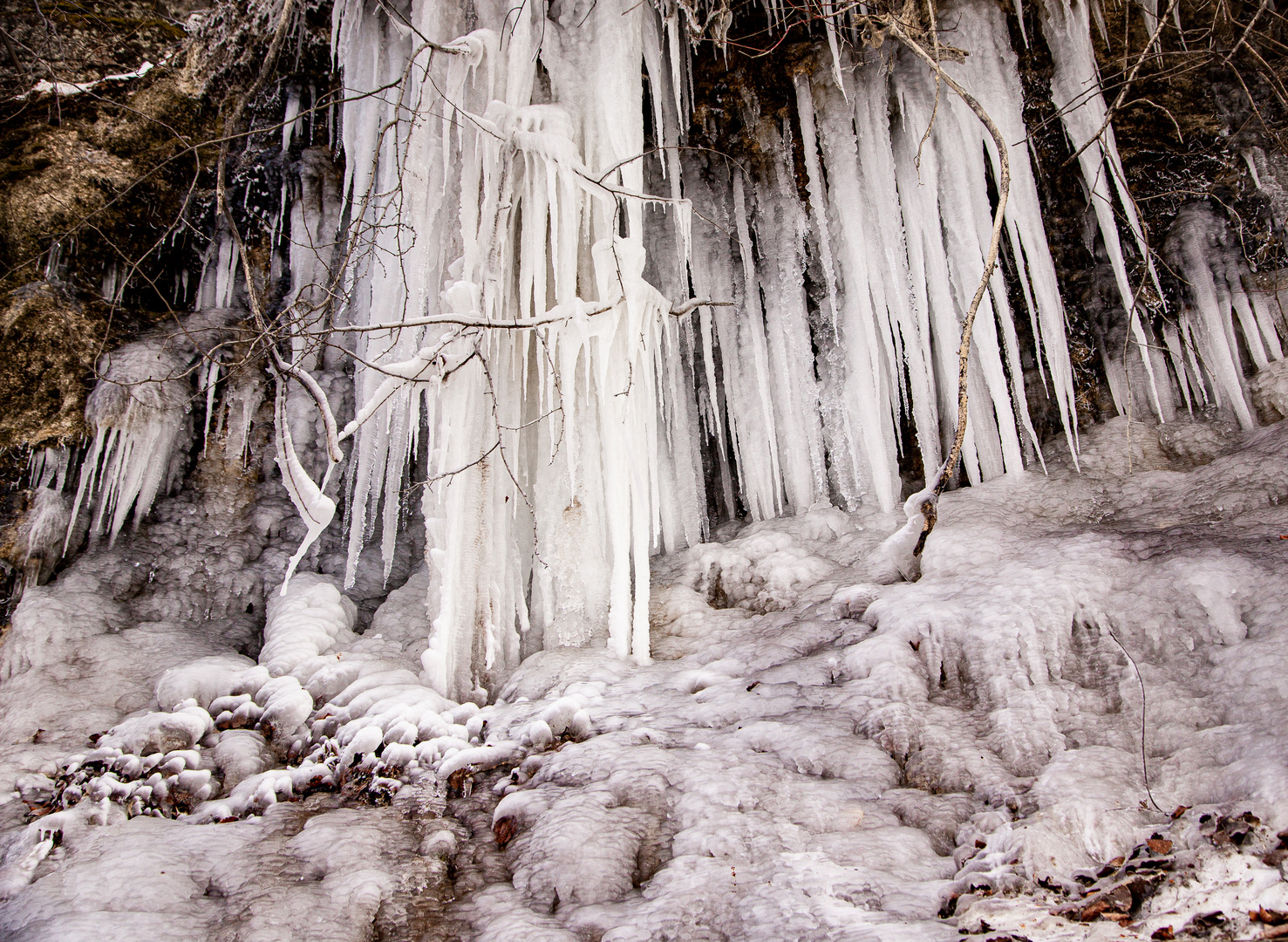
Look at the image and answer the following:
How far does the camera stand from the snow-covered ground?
6.36ft

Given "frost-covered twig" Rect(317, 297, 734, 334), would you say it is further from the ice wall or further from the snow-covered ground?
the snow-covered ground

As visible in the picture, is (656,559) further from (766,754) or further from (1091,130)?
(1091,130)

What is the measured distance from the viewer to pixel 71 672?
13.7ft

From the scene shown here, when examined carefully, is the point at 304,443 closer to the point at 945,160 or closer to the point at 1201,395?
the point at 945,160

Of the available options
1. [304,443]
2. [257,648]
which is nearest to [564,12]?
[304,443]

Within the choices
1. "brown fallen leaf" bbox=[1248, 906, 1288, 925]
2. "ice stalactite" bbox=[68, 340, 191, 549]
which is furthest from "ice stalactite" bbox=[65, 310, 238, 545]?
"brown fallen leaf" bbox=[1248, 906, 1288, 925]

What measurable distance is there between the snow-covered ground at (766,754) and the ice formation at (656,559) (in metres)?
0.02

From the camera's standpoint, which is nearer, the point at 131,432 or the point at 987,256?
the point at 987,256

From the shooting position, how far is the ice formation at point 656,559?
7.07 feet

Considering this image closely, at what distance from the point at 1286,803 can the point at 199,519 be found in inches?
237

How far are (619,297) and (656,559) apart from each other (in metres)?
1.94

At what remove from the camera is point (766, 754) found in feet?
8.89

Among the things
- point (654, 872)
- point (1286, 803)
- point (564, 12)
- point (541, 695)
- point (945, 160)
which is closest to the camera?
point (1286, 803)

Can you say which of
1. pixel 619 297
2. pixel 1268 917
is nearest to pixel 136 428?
pixel 619 297
